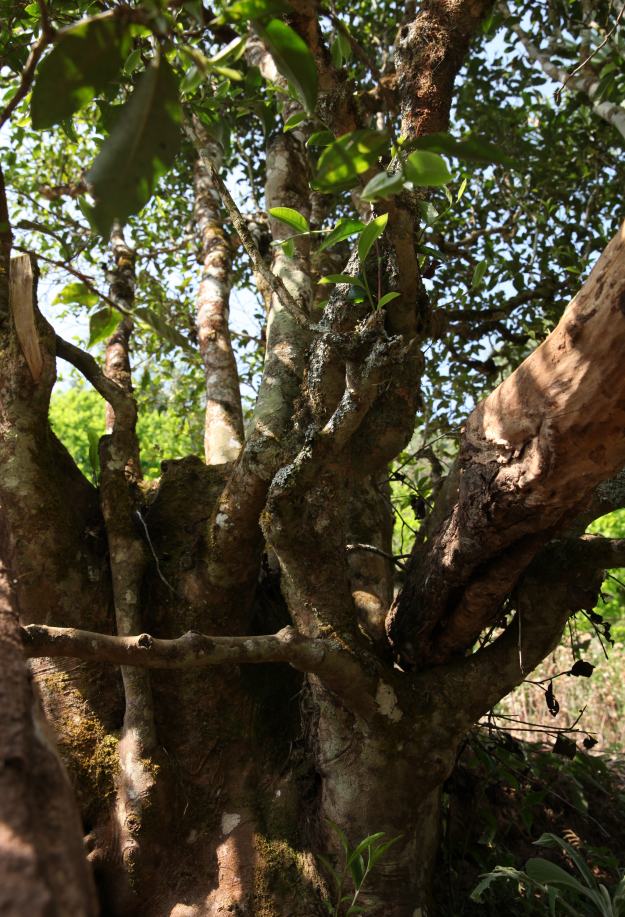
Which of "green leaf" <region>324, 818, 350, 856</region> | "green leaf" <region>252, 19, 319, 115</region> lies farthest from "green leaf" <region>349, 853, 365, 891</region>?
"green leaf" <region>252, 19, 319, 115</region>

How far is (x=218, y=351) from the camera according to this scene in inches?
A: 143

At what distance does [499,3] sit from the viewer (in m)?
4.13

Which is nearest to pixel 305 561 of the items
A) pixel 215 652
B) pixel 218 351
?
pixel 215 652

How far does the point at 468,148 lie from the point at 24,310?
2033mm

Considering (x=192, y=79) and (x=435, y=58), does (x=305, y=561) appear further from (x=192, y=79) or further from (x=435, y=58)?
(x=435, y=58)

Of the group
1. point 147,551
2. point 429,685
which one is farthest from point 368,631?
point 147,551

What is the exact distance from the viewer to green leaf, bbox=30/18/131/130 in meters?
0.70

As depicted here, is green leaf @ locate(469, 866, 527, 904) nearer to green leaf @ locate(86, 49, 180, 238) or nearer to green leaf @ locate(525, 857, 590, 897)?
green leaf @ locate(525, 857, 590, 897)

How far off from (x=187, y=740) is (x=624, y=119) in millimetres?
3523

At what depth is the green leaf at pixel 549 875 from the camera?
6.82ft

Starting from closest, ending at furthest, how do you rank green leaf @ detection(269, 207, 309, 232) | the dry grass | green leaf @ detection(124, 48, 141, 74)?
green leaf @ detection(124, 48, 141, 74)
green leaf @ detection(269, 207, 309, 232)
the dry grass

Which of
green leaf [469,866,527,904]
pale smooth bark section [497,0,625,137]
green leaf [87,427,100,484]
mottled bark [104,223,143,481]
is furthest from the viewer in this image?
mottled bark [104,223,143,481]

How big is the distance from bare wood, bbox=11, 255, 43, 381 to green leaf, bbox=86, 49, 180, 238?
179 cm

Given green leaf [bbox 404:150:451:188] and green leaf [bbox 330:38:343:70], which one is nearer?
green leaf [bbox 404:150:451:188]
